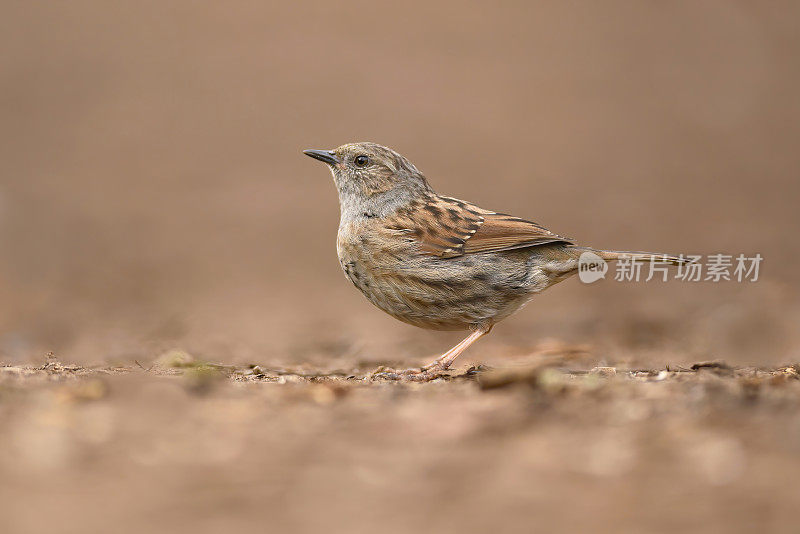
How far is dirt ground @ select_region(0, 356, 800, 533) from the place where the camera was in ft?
10.8

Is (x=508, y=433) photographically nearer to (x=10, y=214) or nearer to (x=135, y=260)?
(x=135, y=260)

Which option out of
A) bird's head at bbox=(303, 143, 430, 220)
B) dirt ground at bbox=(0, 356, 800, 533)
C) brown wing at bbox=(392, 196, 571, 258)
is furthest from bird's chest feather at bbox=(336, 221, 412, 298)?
dirt ground at bbox=(0, 356, 800, 533)

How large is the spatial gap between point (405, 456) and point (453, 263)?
3.17 m

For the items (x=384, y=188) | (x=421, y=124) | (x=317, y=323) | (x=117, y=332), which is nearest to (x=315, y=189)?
(x=421, y=124)

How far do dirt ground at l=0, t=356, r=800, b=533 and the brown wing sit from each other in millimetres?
1911

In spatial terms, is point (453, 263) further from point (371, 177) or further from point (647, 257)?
point (647, 257)

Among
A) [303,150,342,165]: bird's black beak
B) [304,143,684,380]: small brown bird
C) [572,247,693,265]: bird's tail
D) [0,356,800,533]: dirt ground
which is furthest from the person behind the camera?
[303,150,342,165]: bird's black beak

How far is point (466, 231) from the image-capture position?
7109 millimetres

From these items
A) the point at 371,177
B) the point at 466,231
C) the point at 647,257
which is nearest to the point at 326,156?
the point at 371,177

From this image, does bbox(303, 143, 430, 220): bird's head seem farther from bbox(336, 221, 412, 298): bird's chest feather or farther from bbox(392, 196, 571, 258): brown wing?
bbox(336, 221, 412, 298): bird's chest feather

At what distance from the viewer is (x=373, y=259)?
696 centimetres

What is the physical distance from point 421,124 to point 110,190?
6.57 metres

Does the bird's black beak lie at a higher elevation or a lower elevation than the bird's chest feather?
higher

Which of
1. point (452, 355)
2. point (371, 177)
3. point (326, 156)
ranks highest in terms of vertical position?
point (326, 156)
